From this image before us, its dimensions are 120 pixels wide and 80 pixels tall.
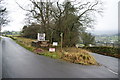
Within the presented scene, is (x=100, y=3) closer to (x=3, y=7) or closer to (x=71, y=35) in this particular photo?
(x=71, y=35)

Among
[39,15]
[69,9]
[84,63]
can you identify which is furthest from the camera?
[39,15]

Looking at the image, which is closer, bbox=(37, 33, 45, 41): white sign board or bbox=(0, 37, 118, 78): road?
bbox=(0, 37, 118, 78): road

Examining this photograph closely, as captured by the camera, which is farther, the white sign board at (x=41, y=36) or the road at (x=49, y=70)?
the white sign board at (x=41, y=36)

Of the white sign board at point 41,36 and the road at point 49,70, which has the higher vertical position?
the white sign board at point 41,36

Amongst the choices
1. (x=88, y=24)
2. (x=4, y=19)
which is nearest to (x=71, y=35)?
(x=88, y=24)

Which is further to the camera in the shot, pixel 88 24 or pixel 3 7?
pixel 3 7

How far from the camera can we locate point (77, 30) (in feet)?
70.1

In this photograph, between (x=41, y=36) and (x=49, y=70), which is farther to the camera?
(x=41, y=36)

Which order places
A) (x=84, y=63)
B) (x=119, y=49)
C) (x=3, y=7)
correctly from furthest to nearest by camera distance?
(x=3, y=7) < (x=119, y=49) < (x=84, y=63)

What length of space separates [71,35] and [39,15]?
6.81m

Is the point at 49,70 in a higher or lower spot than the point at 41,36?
lower

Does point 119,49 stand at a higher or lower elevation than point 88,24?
lower

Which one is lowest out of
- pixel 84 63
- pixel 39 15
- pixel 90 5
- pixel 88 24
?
pixel 84 63

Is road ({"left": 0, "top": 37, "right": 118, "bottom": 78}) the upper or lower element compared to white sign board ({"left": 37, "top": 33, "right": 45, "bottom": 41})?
lower
